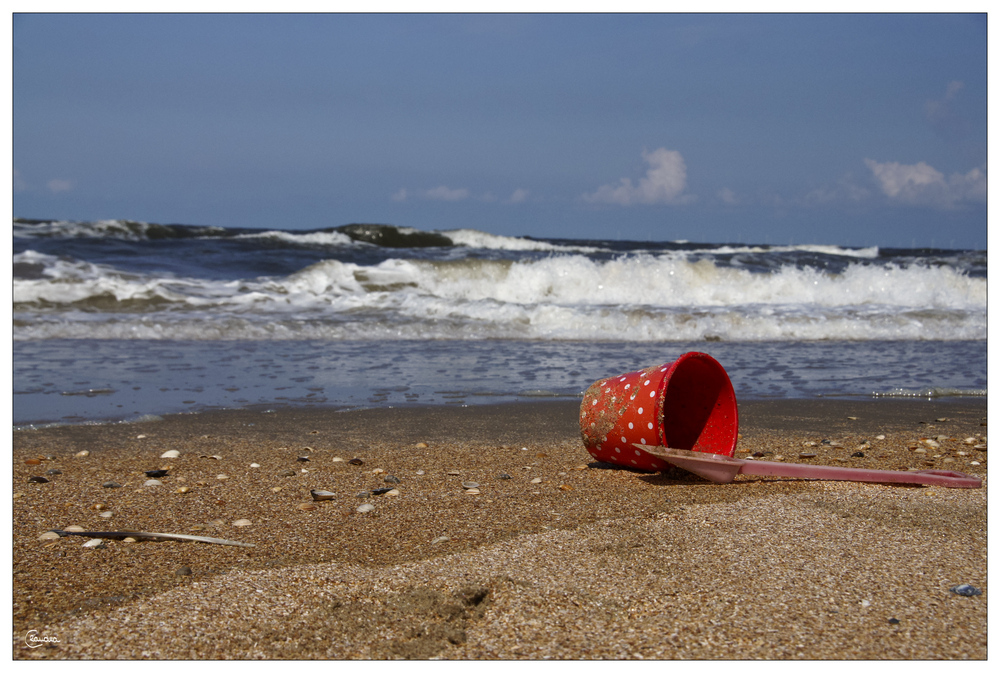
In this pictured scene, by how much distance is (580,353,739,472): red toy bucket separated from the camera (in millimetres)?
3104

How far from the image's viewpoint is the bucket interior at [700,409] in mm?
3424

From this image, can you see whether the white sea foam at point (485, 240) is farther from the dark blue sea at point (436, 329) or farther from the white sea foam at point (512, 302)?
the white sea foam at point (512, 302)

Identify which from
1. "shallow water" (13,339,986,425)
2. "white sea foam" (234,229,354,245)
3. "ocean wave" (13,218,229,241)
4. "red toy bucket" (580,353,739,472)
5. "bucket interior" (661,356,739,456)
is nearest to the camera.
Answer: "red toy bucket" (580,353,739,472)

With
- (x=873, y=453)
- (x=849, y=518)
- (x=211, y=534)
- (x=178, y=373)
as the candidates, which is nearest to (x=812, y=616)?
(x=849, y=518)

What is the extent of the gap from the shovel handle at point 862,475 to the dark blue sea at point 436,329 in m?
2.54

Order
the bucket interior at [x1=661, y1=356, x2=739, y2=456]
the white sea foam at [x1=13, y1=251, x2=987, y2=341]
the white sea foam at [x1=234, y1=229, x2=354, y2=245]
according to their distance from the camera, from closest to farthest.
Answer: the bucket interior at [x1=661, y1=356, x2=739, y2=456]
the white sea foam at [x1=13, y1=251, x2=987, y2=341]
the white sea foam at [x1=234, y1=229, x2=354, y2=245]

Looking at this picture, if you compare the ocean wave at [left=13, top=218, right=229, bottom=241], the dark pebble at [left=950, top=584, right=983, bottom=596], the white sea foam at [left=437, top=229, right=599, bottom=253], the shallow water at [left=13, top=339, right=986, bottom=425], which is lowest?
the shallow water at [left=13, top=339, right=986, bottom=425]

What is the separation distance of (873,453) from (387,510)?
97.9 inches

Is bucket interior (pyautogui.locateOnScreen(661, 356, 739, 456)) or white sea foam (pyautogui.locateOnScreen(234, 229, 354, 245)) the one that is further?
white sea foam (pyautogui.locateOnScreen(234, 229, 354, 245))

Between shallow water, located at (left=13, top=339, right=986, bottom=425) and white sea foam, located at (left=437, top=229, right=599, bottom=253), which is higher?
white sea foam, located at (left=437, top=229, right=599, bottom=253)

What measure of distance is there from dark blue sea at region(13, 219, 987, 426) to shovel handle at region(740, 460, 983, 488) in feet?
8.33

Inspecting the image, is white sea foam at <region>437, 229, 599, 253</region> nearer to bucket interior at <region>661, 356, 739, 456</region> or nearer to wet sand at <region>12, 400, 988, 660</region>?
bucket interior at <region>661, 356, 739, 456</region>

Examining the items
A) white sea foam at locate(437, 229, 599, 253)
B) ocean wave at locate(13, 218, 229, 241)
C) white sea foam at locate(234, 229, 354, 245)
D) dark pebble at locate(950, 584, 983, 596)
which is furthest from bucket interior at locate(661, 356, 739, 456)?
white sea foam at locate(437, 229, 599, 253)

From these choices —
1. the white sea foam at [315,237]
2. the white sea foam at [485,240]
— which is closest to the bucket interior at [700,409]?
the white sea foam at [315,237]
